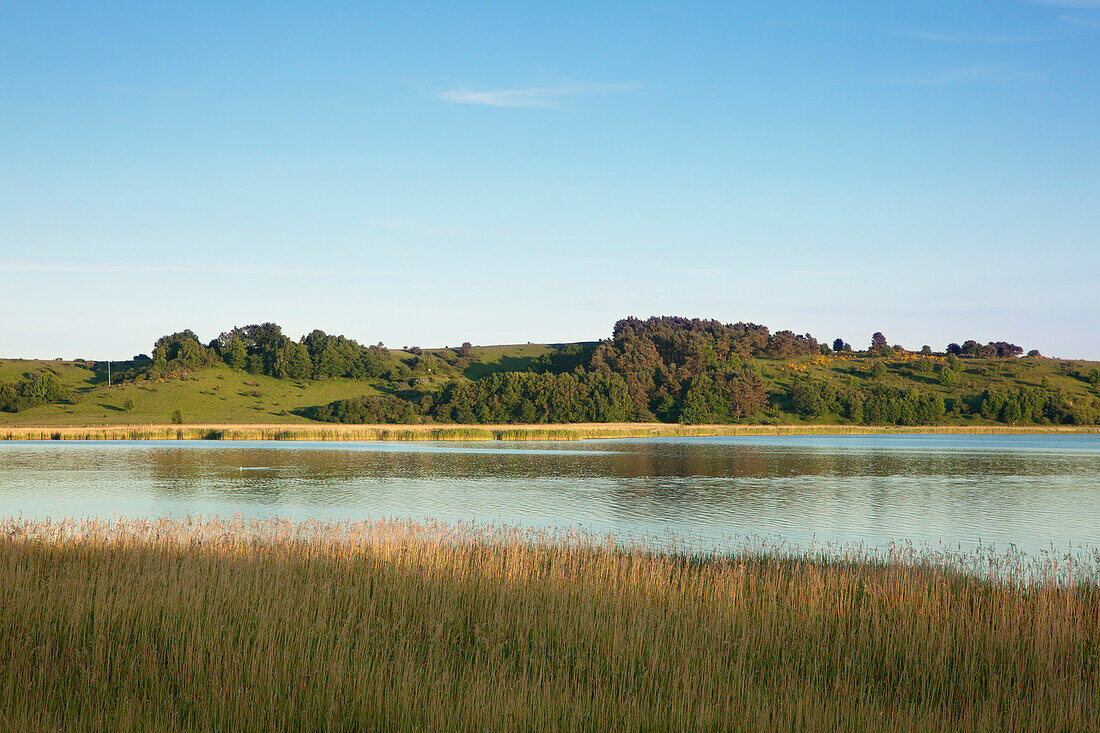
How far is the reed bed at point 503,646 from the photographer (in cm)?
645

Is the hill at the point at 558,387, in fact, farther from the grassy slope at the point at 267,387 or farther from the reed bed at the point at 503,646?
the reed bed at the point at 503,646

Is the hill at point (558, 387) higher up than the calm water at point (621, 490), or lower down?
higher up

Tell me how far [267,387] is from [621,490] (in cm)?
8166

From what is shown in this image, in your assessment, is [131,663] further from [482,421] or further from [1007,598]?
[482,421]

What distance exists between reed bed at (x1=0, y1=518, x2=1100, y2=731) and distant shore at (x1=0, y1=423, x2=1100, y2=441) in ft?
186

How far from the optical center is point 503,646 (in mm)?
8742

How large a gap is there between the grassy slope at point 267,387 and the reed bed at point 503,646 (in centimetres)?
7796

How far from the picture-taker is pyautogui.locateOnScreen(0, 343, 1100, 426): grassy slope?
86188 millimetres

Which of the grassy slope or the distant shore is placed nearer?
the distant shore

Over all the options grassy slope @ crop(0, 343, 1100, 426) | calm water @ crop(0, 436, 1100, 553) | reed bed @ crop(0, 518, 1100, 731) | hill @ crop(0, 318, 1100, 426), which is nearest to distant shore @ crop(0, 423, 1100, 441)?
hill @ crop(0, 318, 1100, 426)

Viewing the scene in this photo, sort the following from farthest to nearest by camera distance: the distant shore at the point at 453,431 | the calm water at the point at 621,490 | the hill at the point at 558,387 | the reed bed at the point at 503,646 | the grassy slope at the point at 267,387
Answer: the hill at the point at 558,387 < the grassy slope at the point at 267,387 < the distant shore at the point at 453,431 < the calm water at the point at 621,490 < the reed bed at the point at 503,646

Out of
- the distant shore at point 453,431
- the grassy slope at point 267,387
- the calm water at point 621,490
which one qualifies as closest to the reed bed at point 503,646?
the calm water at point 621,490

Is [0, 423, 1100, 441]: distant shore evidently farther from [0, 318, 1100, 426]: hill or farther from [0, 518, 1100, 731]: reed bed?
[0, 518, 1100, 731]: reed bed

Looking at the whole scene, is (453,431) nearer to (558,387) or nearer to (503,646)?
(558,387)
